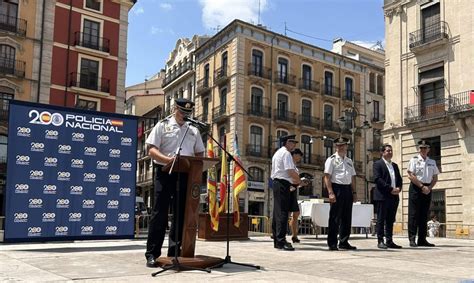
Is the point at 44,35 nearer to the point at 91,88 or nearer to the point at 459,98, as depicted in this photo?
the point at 91,88

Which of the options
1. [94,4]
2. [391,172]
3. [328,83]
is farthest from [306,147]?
[391,172]

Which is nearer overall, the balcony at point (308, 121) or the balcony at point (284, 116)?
the balcony at point (284, 116)


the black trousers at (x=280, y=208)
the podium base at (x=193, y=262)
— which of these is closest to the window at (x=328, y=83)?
the black trousers at (x=280, y=208)

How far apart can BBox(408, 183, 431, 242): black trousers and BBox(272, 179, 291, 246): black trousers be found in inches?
109

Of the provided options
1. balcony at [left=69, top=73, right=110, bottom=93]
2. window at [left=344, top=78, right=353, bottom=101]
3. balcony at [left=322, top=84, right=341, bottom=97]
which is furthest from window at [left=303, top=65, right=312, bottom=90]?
balcony at [left=69, top=73, right=110, bottom=93]

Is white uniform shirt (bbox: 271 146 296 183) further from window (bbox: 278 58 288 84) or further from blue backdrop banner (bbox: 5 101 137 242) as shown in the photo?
window (bbox: 278 58 288 84)

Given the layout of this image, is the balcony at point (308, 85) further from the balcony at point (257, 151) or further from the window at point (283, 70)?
the balcony at point (257, 151)

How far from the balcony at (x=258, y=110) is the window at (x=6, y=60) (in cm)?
1882

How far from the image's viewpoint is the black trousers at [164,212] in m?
5.32

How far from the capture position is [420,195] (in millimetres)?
9156

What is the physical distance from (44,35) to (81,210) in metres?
30.1

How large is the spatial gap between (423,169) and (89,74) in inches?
1256

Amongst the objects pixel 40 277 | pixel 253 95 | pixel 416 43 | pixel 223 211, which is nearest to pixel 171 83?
pixel 253 95

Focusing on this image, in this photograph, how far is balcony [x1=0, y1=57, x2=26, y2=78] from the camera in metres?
33.4
